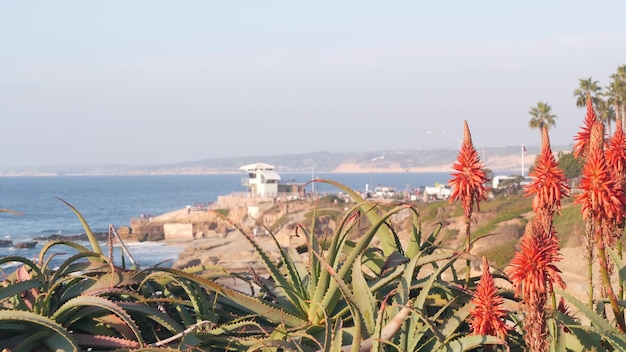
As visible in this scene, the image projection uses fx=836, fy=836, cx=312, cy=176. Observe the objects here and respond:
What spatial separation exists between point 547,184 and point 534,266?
2.27 ft

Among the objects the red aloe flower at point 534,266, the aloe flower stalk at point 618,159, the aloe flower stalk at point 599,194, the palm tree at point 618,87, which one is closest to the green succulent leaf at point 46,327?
the red aloe flower at point 534,266

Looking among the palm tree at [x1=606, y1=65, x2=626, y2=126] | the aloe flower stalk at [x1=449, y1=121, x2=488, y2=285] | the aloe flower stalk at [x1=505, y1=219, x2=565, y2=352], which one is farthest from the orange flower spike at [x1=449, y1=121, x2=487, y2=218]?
the palm tree at [x1=606, y1=65, x2=626, y2=126]

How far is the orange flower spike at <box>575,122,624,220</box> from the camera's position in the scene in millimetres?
3828

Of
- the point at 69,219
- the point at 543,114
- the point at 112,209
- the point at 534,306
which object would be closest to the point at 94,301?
the point at 534,306

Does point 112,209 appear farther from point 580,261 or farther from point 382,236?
point 382,236

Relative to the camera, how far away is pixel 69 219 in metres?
141

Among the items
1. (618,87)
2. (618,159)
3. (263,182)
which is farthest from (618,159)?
(263,182)

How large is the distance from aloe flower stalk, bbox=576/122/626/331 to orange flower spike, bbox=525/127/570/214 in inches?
4.4

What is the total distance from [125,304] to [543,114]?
78747 millimetres

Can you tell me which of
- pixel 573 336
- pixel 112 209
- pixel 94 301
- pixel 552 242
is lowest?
pixel 112 209

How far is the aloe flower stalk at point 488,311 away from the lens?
3576 millimetres

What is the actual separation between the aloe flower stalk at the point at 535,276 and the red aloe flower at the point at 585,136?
4.55 feet

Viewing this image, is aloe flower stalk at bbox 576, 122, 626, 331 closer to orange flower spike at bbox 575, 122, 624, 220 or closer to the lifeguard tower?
orange flower spike at bbox 575, 122, 624, 220

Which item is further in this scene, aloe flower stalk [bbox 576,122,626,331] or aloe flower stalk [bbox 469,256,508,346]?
aloe flower stalk [bbox 576,122,626,331]
